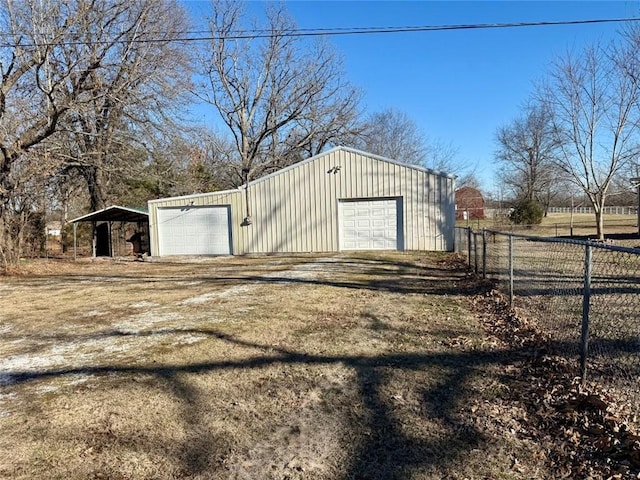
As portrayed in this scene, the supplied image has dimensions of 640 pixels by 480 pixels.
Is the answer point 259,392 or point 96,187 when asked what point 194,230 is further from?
point 259,392

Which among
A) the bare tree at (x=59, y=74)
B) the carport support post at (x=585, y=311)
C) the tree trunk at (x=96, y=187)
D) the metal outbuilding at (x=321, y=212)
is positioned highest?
the bare tree at (x=59, y=74)

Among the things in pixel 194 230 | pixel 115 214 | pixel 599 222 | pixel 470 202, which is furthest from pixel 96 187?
pixel 470 202

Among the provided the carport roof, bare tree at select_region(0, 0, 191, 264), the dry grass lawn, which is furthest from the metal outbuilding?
the dry grass lawn

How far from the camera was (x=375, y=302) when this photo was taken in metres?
6.57

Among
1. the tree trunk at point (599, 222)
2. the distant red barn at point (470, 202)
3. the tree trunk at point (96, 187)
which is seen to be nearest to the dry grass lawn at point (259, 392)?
the tree trunk at point (96, 187)

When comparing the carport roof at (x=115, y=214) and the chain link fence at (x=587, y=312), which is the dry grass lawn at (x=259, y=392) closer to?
the chain link fence at (x=587, y=312)

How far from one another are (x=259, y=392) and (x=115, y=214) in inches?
649

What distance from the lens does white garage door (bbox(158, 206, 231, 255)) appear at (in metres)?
16.5

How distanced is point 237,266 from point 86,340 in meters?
7.92

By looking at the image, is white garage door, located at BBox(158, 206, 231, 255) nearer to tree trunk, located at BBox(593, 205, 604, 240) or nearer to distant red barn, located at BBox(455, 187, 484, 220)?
tree trunk, located at BBox(593, 205, 604, 240)

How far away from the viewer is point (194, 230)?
54.8ft

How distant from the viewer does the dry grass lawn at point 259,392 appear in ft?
7.75

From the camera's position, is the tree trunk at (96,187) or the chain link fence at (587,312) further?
the tree trunk at (96,187)

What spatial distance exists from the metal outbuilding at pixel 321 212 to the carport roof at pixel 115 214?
2.54 ft
